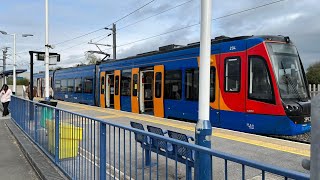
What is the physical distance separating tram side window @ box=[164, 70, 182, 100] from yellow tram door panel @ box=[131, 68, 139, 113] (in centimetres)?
274

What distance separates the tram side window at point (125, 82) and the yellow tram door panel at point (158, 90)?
Answer: 111 inches

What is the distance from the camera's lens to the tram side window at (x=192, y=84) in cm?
1205

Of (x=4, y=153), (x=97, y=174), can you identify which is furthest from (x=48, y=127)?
(x=97, y=174)

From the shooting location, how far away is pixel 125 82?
1738 cm

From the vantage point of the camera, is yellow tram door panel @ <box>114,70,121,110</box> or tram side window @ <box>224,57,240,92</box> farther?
yellow tram door panel @ <box>114,70,121,110</box>

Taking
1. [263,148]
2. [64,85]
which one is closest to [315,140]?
[263,148]

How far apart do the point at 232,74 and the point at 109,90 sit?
35.0 feet

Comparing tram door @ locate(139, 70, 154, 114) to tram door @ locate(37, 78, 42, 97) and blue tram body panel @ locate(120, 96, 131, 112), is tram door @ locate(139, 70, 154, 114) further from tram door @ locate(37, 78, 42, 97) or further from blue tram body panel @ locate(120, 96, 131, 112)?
tram door @ locate(37, 78, 42, 97)

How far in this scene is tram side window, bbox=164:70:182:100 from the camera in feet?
42.3

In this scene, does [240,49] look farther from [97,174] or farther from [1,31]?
[1,31]

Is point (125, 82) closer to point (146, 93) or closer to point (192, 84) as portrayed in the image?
point (146, 93)

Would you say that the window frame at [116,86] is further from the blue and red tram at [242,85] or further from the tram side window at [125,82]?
the blue and red tram at [242,85]

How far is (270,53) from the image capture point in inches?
381

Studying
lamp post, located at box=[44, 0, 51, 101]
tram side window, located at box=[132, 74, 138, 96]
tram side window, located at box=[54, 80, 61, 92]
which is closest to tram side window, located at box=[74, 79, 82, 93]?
tram side window, located at box=[54, 80, 61, 92]
